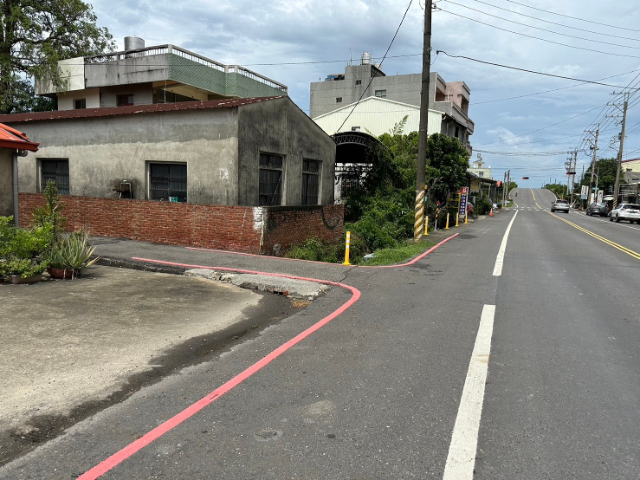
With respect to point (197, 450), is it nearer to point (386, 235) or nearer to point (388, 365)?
point (388, 365)

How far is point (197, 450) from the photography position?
3.32m

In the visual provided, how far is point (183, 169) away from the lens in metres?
13.9

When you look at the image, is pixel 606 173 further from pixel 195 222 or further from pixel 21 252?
pixel 21 252

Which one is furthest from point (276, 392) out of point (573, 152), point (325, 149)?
point (573, 152)

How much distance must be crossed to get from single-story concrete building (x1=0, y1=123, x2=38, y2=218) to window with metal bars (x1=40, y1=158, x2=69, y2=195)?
5.43 meters

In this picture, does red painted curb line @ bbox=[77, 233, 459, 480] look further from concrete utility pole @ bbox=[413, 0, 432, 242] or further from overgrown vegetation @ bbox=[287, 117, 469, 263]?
concrete utility pole @ bbox=[413, 0, 432, 242]

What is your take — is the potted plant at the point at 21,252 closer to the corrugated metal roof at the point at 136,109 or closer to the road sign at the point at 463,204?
the corrugated metal roof at the point at 136,109

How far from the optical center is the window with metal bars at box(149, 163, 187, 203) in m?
14.0

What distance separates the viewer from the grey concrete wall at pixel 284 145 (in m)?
13.1

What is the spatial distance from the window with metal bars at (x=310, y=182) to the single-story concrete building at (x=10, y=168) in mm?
8790

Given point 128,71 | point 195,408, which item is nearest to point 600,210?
point 128,71

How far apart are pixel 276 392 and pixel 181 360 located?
4.90 ft

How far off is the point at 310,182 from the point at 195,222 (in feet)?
18.1

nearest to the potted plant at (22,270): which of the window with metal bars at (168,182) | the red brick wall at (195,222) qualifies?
the red brick wall at (195,222)
